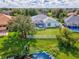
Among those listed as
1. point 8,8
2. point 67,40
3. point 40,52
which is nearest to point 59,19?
point 67,40

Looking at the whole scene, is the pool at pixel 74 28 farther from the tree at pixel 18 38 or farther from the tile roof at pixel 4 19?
the tile roof at pixel 4 19

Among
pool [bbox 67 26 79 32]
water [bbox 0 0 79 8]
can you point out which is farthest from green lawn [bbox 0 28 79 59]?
water [bbox 0 0 79 8]

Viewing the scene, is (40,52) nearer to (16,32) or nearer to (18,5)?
(16,32)

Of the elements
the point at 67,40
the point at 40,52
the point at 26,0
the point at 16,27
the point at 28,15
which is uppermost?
the point at 26,0

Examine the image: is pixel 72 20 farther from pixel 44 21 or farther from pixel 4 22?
pixel 4 22

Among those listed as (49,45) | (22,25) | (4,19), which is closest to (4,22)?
(4,19)

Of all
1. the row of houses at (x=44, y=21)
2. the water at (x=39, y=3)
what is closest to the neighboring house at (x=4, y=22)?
the row of houses at (x=44, y=21)
